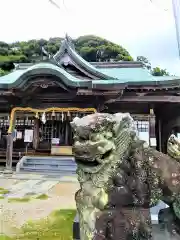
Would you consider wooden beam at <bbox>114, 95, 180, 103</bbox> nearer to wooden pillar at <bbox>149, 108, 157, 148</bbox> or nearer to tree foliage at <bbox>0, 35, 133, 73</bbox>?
wooden pillar at <bbox>149, 108, 157, 148</bbox>

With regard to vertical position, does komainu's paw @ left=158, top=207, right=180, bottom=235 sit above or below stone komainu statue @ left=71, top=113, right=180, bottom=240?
below

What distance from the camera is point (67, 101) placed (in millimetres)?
12078

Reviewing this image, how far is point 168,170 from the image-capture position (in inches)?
99.1

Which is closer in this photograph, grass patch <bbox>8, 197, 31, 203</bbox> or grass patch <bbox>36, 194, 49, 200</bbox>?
grass patch <bbox>8, 197, 31, 203</bbox>

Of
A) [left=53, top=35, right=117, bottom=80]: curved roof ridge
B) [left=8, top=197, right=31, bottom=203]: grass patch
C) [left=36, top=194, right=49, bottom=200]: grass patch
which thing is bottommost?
[left=36, top=194, right=49, bottom=200]: grass patch

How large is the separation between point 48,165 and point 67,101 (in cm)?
305

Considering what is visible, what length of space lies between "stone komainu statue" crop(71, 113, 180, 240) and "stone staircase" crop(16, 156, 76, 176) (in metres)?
8.31

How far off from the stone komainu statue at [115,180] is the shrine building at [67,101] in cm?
797

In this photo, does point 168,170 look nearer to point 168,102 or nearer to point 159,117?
point 168,102

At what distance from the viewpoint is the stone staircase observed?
35.9 feet

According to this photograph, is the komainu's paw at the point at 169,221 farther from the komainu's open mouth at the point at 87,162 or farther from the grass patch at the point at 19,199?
the grass patch at the point at 19,199

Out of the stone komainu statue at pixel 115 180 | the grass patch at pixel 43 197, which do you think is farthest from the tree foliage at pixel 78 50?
A: the stone komainu statue at pixel 115 180

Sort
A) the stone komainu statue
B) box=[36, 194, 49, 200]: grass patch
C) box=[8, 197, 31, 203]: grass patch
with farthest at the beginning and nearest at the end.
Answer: box=[36, 194, 49, 200]: grass patch, box=[8, 197, 31, 203]: grass patch, the stone komainu statue

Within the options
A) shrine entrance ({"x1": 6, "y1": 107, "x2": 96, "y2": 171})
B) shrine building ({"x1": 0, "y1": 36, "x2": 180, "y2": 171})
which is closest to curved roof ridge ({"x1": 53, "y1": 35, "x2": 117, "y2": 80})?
shrine building ({"x1": 0, "y1": 36, "x2": 180, "y2": 171})
